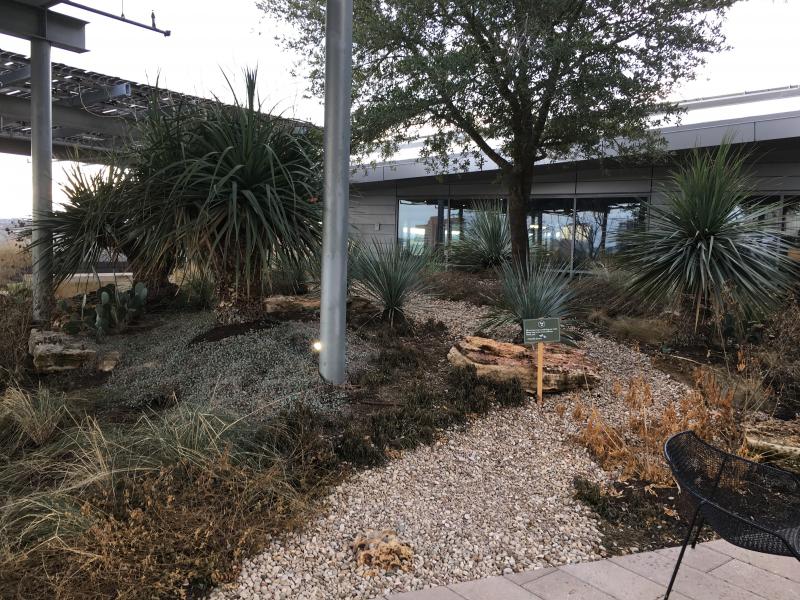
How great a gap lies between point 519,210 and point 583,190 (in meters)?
6.09

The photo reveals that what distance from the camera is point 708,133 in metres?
11.0

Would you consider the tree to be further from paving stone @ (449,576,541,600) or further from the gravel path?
paving stone @ (449,576,541,600)

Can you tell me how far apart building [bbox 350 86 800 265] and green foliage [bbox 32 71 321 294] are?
0.96 metres

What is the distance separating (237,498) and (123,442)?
1046mm

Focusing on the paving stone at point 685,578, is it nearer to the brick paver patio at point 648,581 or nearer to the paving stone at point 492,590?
the brick paver patio at point 648,581

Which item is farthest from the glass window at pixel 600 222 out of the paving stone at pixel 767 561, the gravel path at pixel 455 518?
the paving stone at pixel 767 561

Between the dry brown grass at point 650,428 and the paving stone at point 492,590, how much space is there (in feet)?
5.05

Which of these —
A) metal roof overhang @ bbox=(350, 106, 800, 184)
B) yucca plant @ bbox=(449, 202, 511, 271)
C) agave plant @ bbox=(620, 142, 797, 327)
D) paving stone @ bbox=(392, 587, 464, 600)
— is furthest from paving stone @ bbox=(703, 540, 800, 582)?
yucca plant @ bbox=(449, 202, 511, 271)

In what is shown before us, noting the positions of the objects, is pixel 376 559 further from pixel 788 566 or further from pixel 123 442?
pixel 788 566

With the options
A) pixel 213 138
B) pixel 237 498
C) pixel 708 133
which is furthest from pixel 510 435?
pixel 708 133

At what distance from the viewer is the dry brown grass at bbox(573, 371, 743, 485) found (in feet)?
12.9

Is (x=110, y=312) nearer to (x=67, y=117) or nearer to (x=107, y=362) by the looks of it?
(x=107, y=362)

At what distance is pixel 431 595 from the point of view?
8.38 feet

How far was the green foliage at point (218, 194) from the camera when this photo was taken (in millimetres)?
5398
